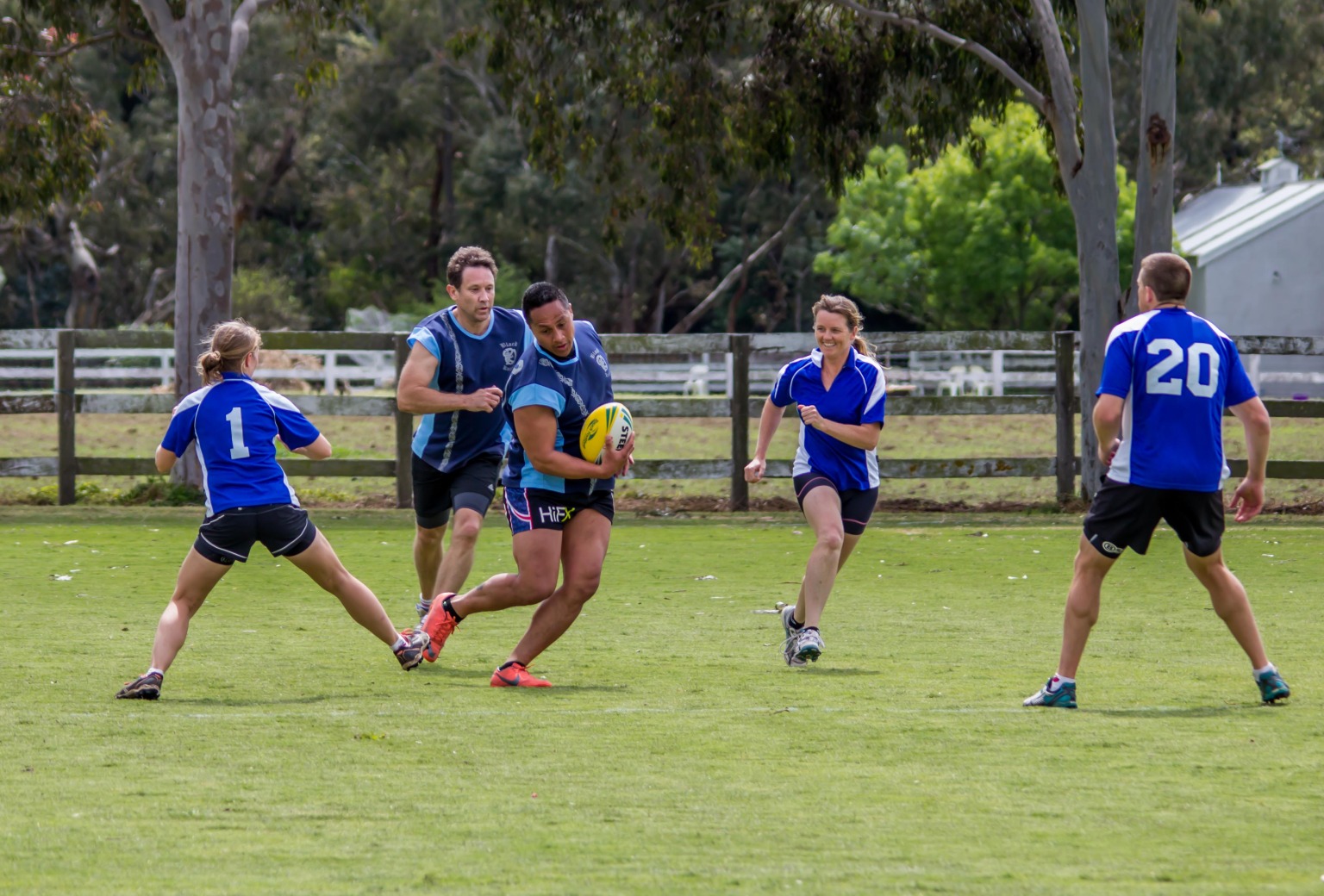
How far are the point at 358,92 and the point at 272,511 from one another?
4753 centimetres

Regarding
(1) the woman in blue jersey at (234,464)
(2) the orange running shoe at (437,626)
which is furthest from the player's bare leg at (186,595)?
(2) the orange running shoe at (437,626)

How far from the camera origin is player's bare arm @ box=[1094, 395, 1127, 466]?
6.27 m

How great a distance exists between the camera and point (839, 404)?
316 inches

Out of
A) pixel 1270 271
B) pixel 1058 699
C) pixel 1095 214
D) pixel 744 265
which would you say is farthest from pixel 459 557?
pixel 1270 271

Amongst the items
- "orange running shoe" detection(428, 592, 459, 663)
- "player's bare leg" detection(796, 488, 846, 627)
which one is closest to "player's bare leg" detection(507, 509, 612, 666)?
"orange running shoe" detection(428, 592, 459, 663)

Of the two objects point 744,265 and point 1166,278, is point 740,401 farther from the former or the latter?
point 744,265

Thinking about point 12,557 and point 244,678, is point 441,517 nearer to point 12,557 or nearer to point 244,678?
point 244,678

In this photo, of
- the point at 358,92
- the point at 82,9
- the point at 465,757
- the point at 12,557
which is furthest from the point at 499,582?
the point at 358,92

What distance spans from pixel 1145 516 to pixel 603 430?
2.10m

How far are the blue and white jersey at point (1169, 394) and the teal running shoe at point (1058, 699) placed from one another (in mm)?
820

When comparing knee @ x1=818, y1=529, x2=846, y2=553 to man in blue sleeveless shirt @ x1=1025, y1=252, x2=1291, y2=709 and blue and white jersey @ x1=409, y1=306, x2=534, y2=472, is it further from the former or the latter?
blue and white jersey @ x1=409, y1=306, x2=534, y2=472

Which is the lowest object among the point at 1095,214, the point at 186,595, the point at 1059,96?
the point at 186,595

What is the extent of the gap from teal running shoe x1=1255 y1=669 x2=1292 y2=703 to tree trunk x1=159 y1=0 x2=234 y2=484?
42.5 feet

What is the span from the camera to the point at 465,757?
5.61m
